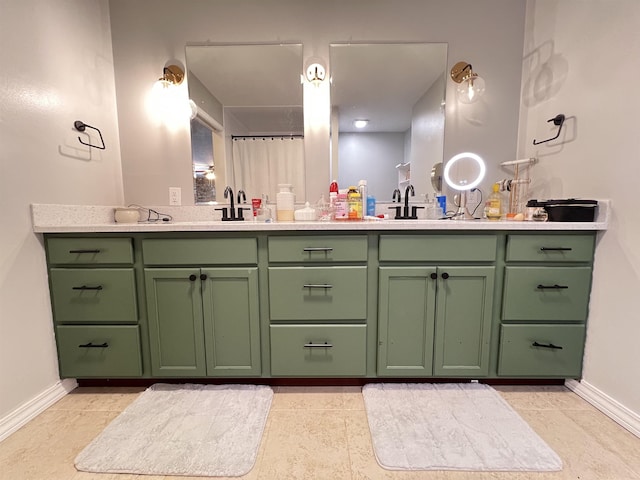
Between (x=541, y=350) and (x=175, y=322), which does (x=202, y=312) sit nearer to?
(x=175, y=322)

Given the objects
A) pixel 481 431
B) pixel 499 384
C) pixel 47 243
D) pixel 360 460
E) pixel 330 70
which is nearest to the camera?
pixel 360 460

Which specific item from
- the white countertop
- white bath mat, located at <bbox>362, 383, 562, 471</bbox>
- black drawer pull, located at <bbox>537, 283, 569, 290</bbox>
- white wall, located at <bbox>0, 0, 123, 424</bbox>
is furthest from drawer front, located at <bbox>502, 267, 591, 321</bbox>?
white wall, located at <bbox>0, 0, 123, 424</bbox>

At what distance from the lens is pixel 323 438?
117 cm

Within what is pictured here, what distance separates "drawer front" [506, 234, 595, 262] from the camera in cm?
135

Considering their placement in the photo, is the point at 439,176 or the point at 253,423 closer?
the point at 253,423

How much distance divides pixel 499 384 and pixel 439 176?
4.30ft

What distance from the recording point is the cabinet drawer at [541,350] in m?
1.41

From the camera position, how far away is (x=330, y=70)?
1.84 m

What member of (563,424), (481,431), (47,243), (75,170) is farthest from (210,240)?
(563,424)

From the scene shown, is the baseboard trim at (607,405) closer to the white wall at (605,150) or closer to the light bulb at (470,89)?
the white wall at (605,150)

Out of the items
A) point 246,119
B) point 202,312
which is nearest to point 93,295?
point 202,312

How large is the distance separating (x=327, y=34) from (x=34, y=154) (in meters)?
1.78

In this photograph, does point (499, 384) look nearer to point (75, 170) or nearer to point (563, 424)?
point (563, 424)

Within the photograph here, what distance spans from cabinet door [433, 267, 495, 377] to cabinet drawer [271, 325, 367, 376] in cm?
41
